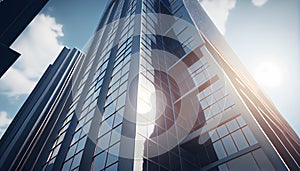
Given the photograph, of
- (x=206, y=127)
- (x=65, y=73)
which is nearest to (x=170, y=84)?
(x=206, y=127)

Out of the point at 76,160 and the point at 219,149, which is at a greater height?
the point at 219,149

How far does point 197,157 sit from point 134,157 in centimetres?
892

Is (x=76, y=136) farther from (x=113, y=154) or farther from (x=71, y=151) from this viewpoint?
(x=113, y=154)

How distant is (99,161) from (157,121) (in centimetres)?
583

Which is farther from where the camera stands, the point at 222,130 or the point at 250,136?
the point at 222,130

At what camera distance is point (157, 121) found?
15.7m

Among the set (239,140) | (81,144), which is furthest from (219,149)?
(81,144)

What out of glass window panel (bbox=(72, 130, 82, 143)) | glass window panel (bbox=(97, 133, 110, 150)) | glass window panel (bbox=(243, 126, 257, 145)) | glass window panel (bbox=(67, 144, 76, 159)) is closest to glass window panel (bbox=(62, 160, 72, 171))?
glass window panel (bbox=(67, 144, 76, 159))

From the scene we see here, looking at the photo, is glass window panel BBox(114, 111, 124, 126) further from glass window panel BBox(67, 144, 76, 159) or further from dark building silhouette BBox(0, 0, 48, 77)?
dark building silhouette BBox(0, 0, 48, 77)

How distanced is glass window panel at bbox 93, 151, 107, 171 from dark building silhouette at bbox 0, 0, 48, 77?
11.4 metres

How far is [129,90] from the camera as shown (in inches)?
632

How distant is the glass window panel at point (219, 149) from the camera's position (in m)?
15.7

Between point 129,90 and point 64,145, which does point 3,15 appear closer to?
point 129,90

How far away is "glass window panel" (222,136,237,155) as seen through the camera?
50.5 ft
